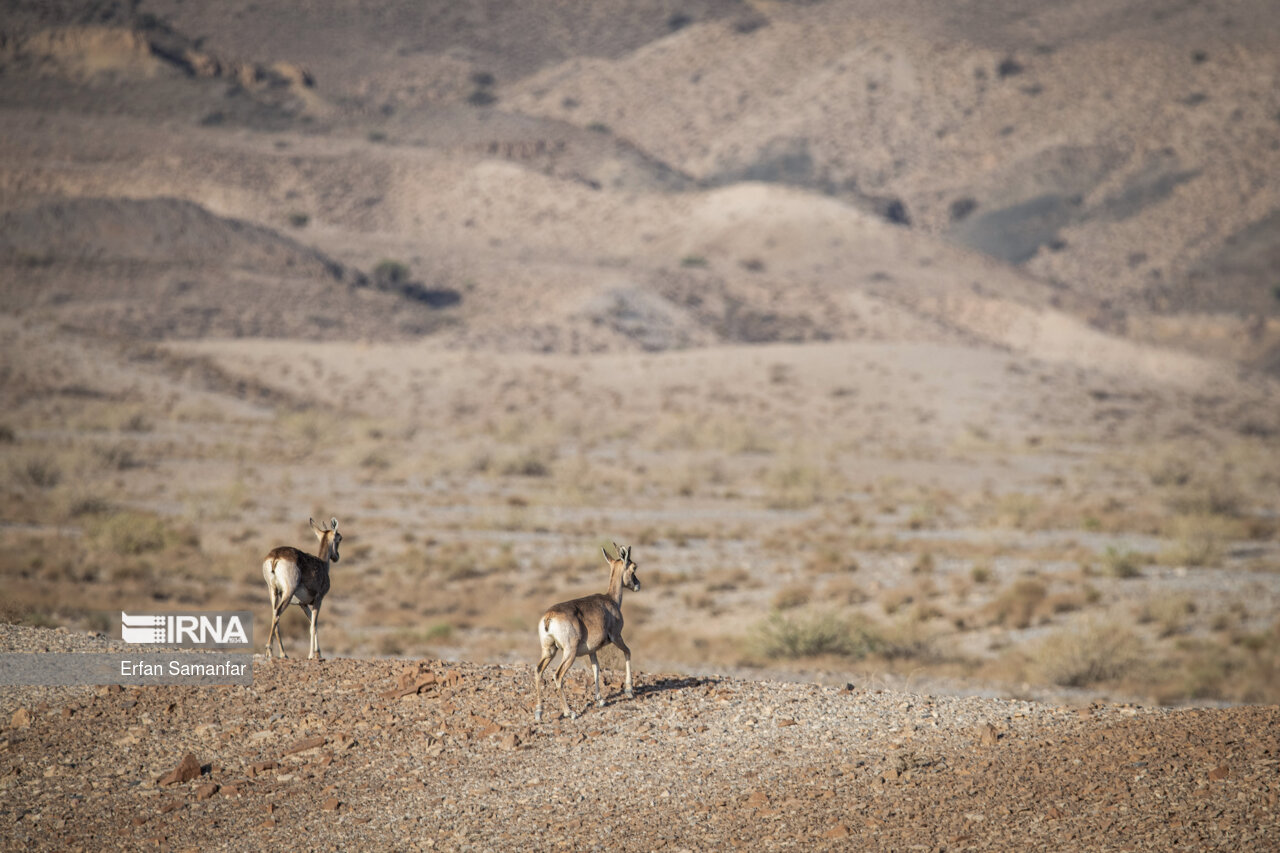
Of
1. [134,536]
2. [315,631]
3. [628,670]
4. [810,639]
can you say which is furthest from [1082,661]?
[134,536]

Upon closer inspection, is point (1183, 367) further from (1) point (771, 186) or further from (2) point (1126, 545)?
(2) point (1126, 545)

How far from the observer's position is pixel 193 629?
15.6 metres

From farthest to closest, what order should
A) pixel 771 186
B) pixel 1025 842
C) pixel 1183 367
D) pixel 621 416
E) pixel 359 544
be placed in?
pixel 771 186 → pixel 1183 367 → pixel 621 416 → pixel 359 544 → pixel 1025 842

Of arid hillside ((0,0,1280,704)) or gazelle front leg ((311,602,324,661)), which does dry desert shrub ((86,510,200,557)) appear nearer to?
arid hillside ((0,0,1280,704))

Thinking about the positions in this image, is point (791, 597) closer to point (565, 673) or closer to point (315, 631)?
point (315, 631)

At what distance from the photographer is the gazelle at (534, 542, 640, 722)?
7.77m

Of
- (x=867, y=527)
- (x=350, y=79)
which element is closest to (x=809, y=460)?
(x=867, y=527)

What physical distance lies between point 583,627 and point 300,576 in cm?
263

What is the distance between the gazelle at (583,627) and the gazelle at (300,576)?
2170 millimetres

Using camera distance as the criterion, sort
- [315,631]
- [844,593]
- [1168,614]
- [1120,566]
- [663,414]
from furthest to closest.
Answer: [663,414] → [1120,566] → [844,593] → [1168,614] → [315,631]

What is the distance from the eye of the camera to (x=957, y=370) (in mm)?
61188

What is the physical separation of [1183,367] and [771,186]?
3951 centimetres

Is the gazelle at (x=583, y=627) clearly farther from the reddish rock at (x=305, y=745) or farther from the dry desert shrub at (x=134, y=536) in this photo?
the dry desert shrub at (x=134, y=536)

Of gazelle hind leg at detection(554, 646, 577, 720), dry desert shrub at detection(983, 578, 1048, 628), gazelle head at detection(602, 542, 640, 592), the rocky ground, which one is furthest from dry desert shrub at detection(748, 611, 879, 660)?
gazelle hind leg at detection(554, 646, 577, 720)
